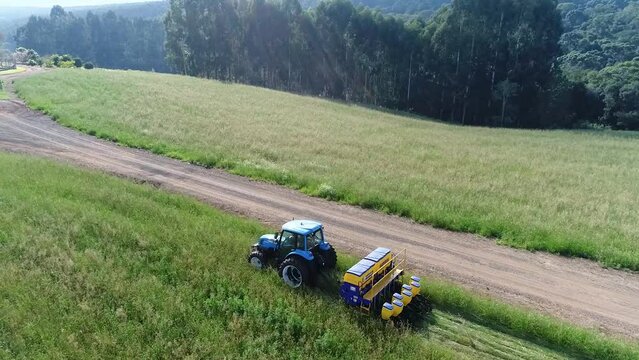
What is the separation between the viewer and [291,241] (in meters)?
13.3

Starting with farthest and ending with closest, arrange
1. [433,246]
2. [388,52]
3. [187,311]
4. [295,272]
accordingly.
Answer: [388,52]
[433,246]
[295,272]
[187,311]

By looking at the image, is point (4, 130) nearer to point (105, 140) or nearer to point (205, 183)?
point (105, 140)

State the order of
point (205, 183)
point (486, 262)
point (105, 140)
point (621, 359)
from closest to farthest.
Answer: point (621, 359)
point (486, 262)
point (205, 183)
point (105, 140)

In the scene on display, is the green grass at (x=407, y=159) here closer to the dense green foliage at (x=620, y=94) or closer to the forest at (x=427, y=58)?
the forest at (x=427, y=58)

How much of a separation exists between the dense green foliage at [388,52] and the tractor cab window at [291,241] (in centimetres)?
6143

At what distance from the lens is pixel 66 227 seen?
1457 centimetres

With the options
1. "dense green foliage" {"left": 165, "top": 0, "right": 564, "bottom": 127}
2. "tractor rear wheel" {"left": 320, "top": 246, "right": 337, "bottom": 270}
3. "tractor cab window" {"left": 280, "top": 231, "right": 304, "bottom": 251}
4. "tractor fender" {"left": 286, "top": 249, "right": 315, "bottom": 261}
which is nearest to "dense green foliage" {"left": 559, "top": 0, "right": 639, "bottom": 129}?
"dense green foliage" {"left": 165, "top": 0, "right": 564, "bottom": 127}

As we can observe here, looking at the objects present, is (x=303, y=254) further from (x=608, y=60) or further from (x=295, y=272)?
(x=608, y=60)

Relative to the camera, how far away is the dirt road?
45.7 ft

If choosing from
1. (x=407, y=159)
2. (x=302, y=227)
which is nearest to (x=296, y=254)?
(x=302, y=227)

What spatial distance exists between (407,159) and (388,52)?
54.8m

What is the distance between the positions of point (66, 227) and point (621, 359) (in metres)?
16.3

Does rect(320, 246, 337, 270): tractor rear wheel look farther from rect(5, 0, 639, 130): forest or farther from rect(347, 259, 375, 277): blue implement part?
rect(5, 0, 639, 130): forest

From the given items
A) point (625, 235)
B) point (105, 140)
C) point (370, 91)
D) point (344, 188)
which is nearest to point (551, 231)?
point (625, 235)
